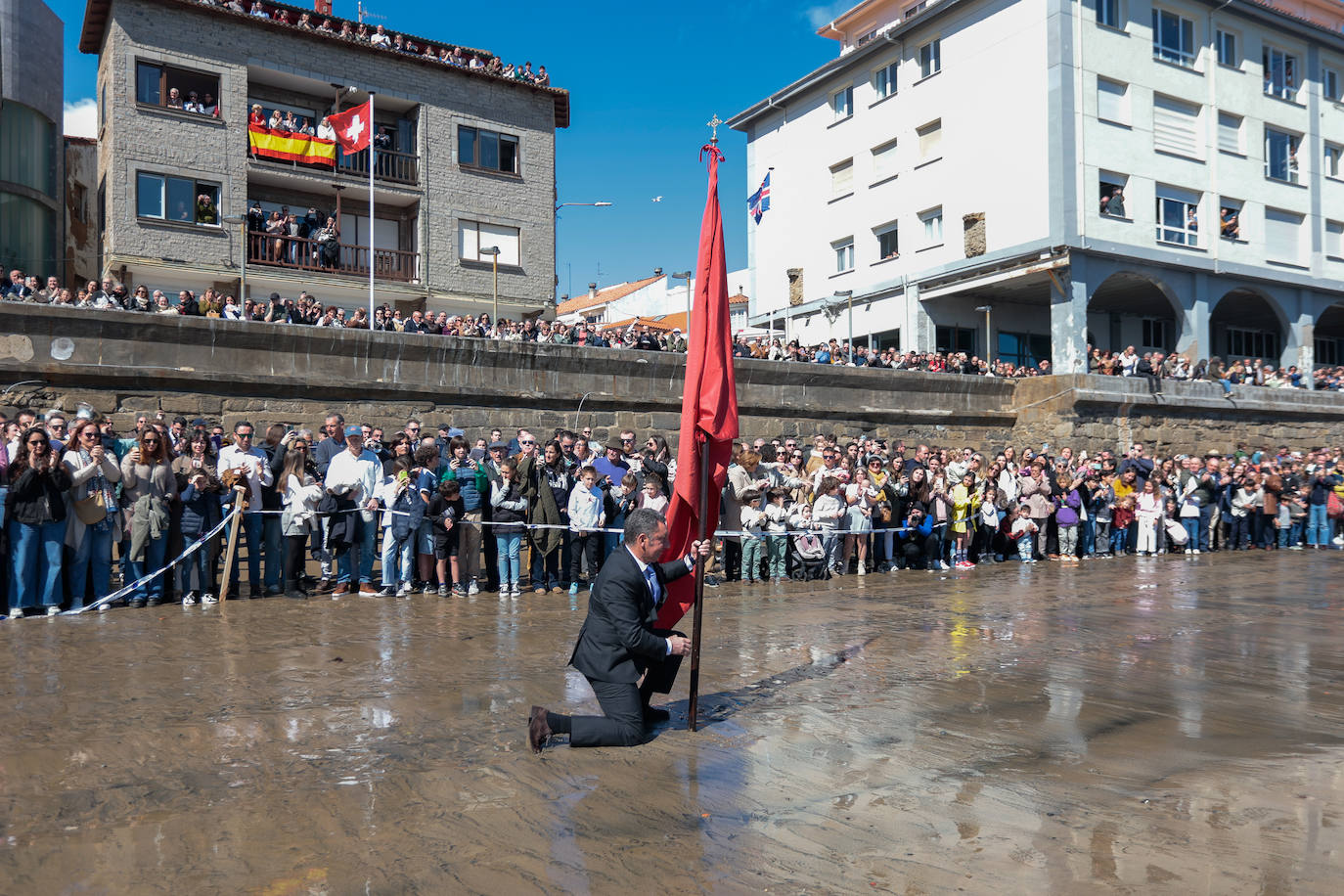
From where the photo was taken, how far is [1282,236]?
1347 inches

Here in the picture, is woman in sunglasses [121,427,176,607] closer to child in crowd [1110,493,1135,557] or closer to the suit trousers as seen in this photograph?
the suit trousers

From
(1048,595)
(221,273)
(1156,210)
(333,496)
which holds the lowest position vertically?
(1048,595)

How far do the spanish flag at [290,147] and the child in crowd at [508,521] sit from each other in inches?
794

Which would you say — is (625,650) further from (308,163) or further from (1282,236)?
(1282,236)

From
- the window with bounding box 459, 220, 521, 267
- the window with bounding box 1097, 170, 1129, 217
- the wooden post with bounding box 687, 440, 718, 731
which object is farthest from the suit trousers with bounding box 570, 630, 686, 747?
the window with bounding box 1097, 170, 1129, 217

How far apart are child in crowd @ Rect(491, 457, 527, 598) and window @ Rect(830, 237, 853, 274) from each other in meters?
25.5

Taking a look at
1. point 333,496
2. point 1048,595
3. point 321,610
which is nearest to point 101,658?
point 321,610

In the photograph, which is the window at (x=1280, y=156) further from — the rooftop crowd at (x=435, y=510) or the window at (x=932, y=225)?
the rooftop crowd at (x=435, y=510)

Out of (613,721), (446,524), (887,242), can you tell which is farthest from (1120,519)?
(887,242)

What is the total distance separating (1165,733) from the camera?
593 centimetres

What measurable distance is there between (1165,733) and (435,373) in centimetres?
1434

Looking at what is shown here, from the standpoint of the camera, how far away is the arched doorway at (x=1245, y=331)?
120 ft

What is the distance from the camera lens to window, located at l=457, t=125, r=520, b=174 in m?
31.4

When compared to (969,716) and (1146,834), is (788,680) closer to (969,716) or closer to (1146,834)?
(969,716)
